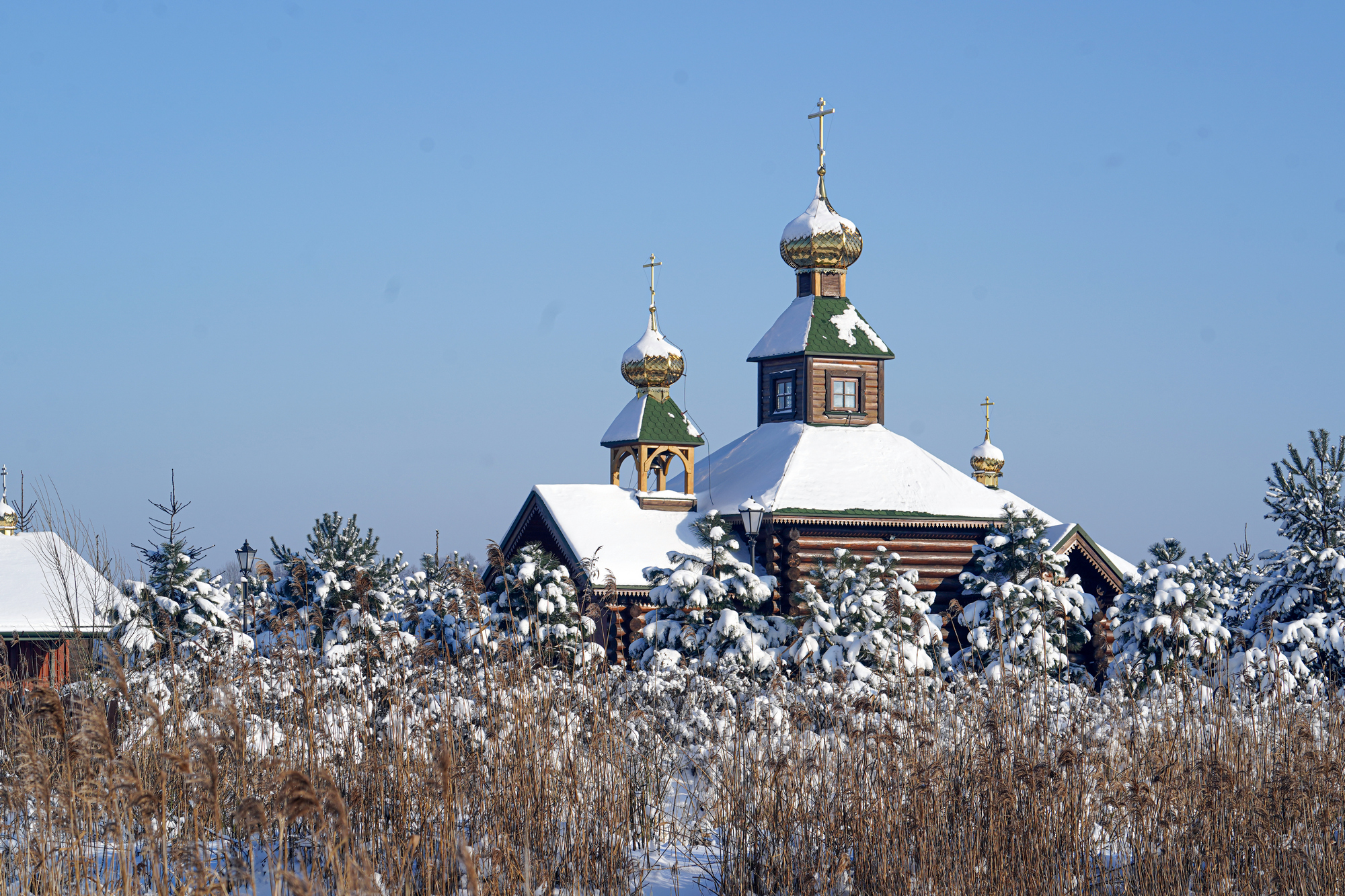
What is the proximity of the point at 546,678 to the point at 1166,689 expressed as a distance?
4989 mm

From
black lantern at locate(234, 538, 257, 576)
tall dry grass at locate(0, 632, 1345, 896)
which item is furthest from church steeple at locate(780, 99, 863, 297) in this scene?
tall dry grass at locate(0, 632, 1345, 896)

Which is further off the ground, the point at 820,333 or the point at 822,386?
the point at 820,333

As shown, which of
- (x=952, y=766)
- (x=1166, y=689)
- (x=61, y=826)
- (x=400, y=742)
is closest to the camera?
(x=61, y=826)

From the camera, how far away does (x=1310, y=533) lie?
24.0 metres

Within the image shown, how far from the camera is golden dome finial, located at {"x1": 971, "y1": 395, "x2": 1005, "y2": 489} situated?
135 ft

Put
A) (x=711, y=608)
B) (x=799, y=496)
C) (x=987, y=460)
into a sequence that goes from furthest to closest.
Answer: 1. (x=987, y=460)
2. (x=799, y=496)
3. (x=711, y=608)

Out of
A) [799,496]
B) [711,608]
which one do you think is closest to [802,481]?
[799,496]

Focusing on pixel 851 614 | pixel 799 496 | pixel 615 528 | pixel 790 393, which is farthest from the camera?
pixel 790 393

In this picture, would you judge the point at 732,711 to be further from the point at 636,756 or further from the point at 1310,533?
the point at 1310,533

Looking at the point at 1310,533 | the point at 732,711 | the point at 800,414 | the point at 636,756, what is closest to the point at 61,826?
the point at 636,756

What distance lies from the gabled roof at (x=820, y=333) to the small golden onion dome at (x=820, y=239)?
0.91m

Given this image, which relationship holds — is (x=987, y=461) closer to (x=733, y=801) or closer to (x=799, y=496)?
(x=799, y=496)

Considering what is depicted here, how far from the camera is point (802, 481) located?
27172 millimetres

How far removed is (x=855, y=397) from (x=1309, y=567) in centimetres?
1063
